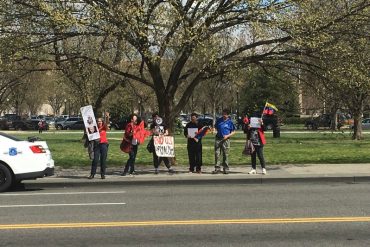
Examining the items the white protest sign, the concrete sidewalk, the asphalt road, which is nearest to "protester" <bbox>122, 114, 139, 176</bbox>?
the concrete sidewalk

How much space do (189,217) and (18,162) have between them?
18.1ft

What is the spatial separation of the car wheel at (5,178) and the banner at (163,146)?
4421mm

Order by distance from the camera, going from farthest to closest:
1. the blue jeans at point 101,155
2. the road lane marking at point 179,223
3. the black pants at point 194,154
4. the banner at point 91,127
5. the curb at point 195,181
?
the black pants at point 194,154
the banner at point 91,127
the blue jeans at point 101,155
the curb at point 195,181
the road lane marking at point 179,223

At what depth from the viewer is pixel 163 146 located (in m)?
15.5

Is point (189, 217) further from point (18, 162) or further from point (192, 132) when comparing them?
point (192, 132)

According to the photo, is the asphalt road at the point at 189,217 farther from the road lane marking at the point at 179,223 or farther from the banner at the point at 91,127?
the banner at the point at 91,127

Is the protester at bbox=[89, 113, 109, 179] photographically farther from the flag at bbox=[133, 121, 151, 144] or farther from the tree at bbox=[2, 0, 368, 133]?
the tree at bbox=[2, 0, 368, 133]

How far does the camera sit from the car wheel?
12.3 meters

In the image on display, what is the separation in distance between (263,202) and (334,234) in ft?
10.1

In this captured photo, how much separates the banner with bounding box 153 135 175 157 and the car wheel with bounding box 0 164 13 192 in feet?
14.5

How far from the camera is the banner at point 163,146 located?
15.4 metres

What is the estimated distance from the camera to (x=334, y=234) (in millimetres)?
7191

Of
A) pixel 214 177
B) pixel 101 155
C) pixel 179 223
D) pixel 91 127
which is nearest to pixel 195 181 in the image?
pixel 214 177

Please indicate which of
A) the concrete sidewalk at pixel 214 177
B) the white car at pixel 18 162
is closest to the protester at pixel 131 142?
the concrete sidewalk at pixel 214 177
